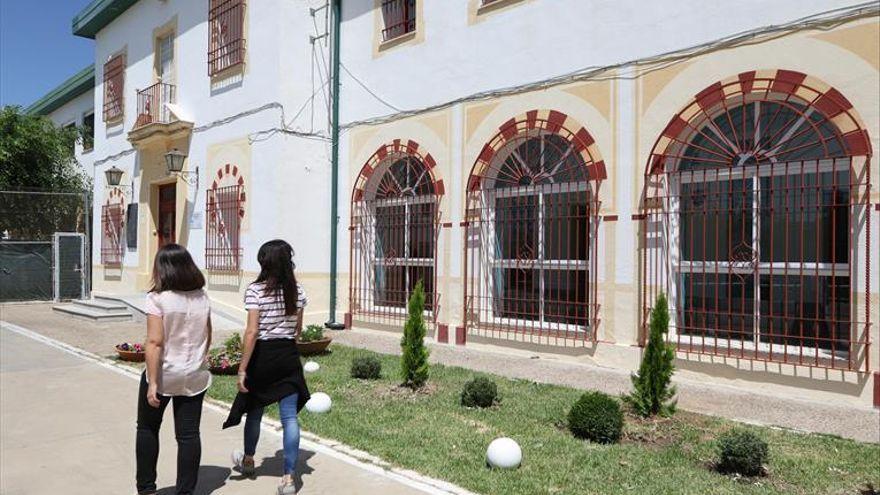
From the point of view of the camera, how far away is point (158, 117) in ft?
49.5

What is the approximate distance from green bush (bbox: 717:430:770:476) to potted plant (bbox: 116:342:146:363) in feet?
24.3

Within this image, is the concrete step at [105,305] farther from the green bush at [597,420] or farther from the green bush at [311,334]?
the green bush at [597,420]

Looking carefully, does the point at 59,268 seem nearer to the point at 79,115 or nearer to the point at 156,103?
the point at 156,103

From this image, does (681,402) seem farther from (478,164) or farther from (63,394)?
(63,394)

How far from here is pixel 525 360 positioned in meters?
8.62

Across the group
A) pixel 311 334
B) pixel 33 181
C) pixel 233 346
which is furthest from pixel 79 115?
pixel 233 346

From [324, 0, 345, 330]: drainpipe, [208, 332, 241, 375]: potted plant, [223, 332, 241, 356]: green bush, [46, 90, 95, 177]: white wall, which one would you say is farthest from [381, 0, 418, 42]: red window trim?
[46, 90, 95, 177]: white wall

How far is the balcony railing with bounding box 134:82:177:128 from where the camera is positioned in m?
14.9

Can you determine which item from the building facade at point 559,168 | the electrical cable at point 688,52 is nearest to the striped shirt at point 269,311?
the building facade at point 559,168

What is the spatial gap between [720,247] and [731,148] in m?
1.05

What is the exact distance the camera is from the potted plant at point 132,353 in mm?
9031

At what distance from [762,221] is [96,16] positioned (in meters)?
17.0

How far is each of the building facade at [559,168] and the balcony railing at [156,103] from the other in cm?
10

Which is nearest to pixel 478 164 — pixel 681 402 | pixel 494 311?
pixel 494 311
